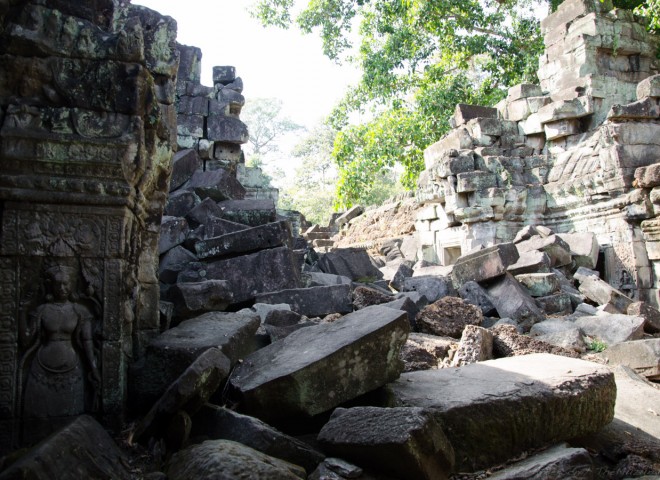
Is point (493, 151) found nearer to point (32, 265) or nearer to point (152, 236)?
point (152, 236)

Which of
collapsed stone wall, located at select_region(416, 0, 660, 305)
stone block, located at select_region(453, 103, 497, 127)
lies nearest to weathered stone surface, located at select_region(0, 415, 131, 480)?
collapsed stone wall, located at select_region(416, 0, 660, 305)

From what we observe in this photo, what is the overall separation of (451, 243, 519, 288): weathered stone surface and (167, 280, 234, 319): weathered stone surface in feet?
11.7

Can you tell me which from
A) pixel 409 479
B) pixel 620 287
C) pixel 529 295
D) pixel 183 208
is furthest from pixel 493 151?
pixel 409 479

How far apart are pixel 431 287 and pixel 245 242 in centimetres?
223

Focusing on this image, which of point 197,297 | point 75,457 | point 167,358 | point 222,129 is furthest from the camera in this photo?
point 222,129

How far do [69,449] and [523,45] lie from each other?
48.9 feet

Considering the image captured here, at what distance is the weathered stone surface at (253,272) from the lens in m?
5.53

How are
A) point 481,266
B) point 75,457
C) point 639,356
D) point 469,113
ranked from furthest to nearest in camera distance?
point 469,113 → point 481,266 → point 639,356 → point 75,457

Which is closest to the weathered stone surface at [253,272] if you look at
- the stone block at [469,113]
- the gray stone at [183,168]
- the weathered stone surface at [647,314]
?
the gray stone at [183,168]

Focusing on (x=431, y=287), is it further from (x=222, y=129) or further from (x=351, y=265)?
(x=222, y=129)

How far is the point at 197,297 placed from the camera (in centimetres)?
409

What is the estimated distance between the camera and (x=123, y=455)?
240 centimetres

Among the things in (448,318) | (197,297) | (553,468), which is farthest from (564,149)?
(553,468)

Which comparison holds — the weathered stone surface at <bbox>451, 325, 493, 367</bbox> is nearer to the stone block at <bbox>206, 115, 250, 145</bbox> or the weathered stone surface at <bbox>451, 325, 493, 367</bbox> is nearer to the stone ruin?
the stone ruin
